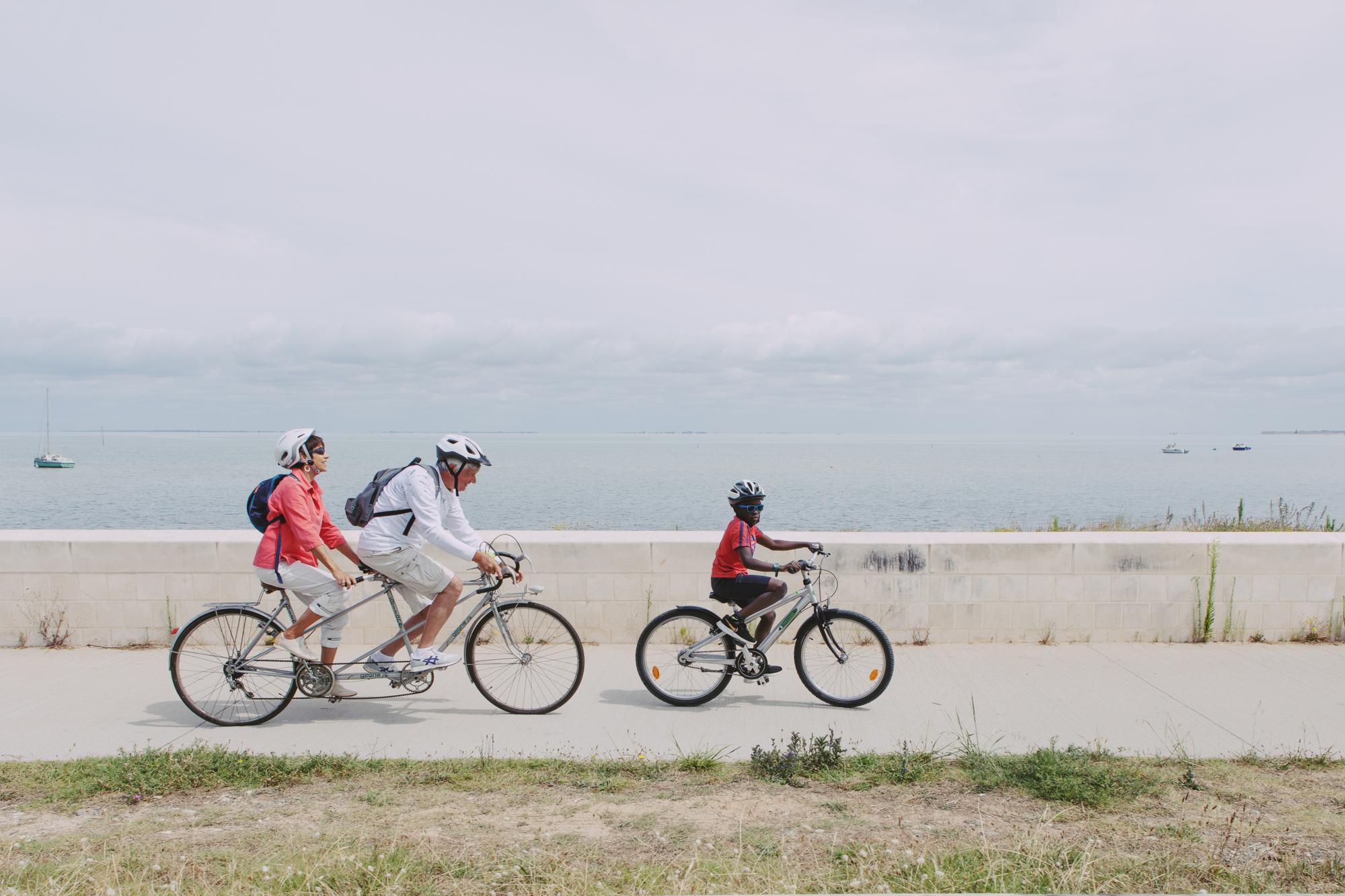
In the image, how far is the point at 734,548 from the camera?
6.11 metres

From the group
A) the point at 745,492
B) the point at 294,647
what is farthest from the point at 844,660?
the point at 294,647

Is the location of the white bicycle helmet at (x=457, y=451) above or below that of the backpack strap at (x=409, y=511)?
above

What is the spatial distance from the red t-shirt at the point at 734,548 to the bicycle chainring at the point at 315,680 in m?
2.55

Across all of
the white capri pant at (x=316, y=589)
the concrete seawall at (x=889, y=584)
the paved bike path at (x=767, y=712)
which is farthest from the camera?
the concrete seawall at (x=889, y=584)

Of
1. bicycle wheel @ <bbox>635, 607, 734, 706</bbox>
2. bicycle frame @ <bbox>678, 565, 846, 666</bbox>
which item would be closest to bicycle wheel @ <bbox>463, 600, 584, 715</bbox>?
bicycle wheel @ <bbox>635, 607, 734, 706</bbox>

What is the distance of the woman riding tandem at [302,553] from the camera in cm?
557

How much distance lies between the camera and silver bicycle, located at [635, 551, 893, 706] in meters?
6.10

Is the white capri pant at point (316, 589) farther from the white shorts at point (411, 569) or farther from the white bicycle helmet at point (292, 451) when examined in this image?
the white bicycle helmet at point (292, 451)

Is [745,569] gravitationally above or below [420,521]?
below

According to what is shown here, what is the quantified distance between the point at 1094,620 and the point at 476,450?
5308mm

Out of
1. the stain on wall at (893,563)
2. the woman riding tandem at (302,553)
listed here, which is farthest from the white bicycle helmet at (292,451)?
the stain on wall at (893,563)

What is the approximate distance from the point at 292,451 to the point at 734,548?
285cm

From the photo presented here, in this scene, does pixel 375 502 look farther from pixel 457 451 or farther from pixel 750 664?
pixel 750 664

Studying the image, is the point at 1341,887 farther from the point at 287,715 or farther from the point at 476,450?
the point at 287,715
